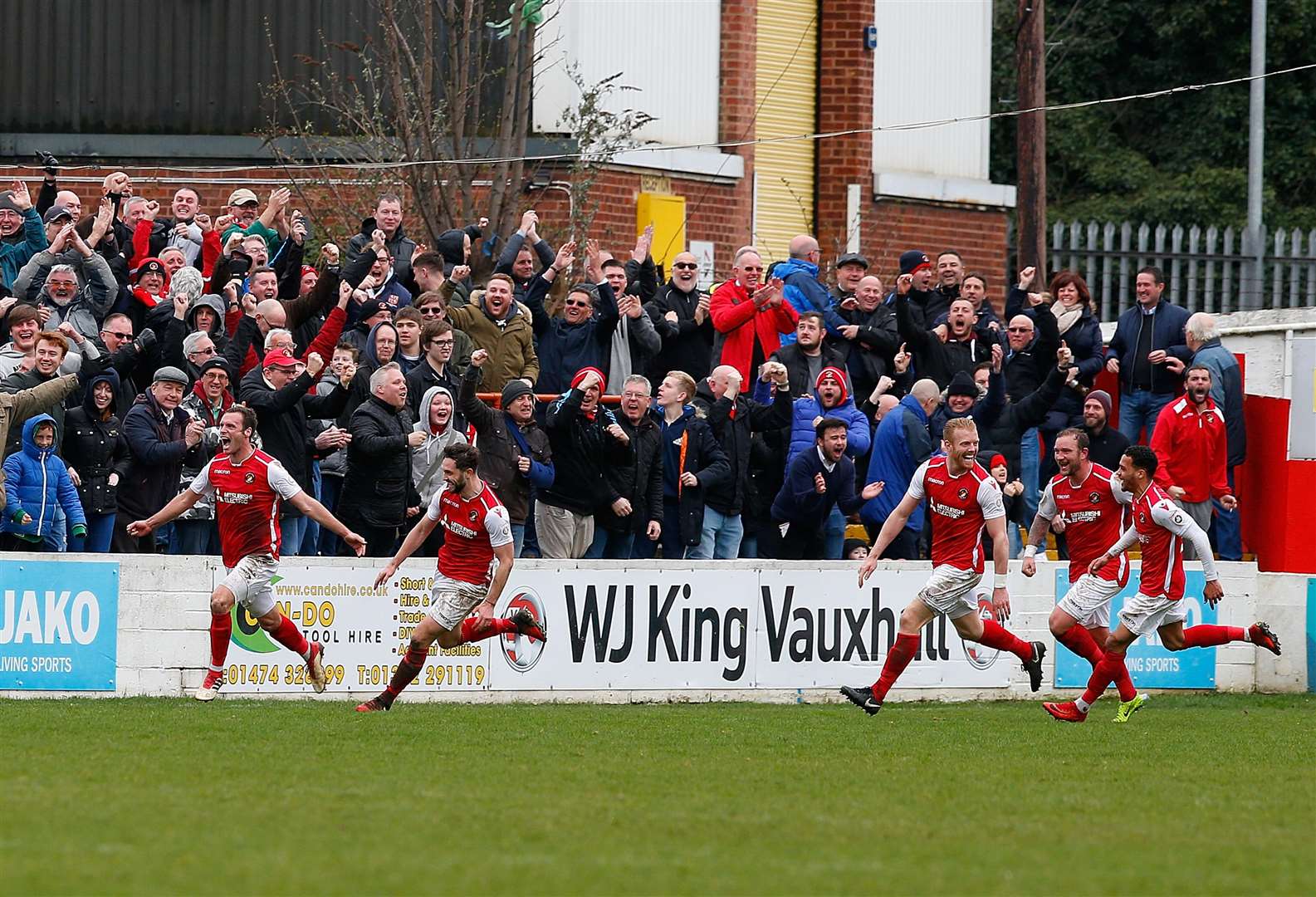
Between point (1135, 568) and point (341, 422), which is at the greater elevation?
point (341, 422)

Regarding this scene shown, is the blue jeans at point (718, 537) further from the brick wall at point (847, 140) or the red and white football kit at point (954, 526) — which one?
the brick wall at point (847, 140)

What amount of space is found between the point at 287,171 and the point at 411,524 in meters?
7.93

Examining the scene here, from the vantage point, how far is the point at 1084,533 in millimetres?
15992

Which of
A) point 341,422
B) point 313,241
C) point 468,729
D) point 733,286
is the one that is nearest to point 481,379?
point 341,422

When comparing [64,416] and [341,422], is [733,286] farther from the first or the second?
[64,416]

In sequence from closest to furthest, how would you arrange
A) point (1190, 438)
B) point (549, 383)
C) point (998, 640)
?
point (998, 640) < point (549, 383) < point (1190, 438)

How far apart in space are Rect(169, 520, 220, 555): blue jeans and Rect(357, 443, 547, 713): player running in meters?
1.99

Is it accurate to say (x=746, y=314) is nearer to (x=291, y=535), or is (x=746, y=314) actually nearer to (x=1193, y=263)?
(x=291, y=535)

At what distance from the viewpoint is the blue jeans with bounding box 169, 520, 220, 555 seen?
1557 cm

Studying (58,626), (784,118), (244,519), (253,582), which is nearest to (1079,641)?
(253,582)

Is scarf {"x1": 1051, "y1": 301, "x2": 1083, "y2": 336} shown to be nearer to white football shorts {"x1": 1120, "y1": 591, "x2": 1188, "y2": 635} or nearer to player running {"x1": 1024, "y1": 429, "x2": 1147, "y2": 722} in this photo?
player running {"x1": 1024, "y1": 429, "x2": 1147, "y2": 722}

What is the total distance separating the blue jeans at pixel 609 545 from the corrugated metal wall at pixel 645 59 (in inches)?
291

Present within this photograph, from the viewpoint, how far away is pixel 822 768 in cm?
1157

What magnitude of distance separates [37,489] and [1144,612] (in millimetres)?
8198
